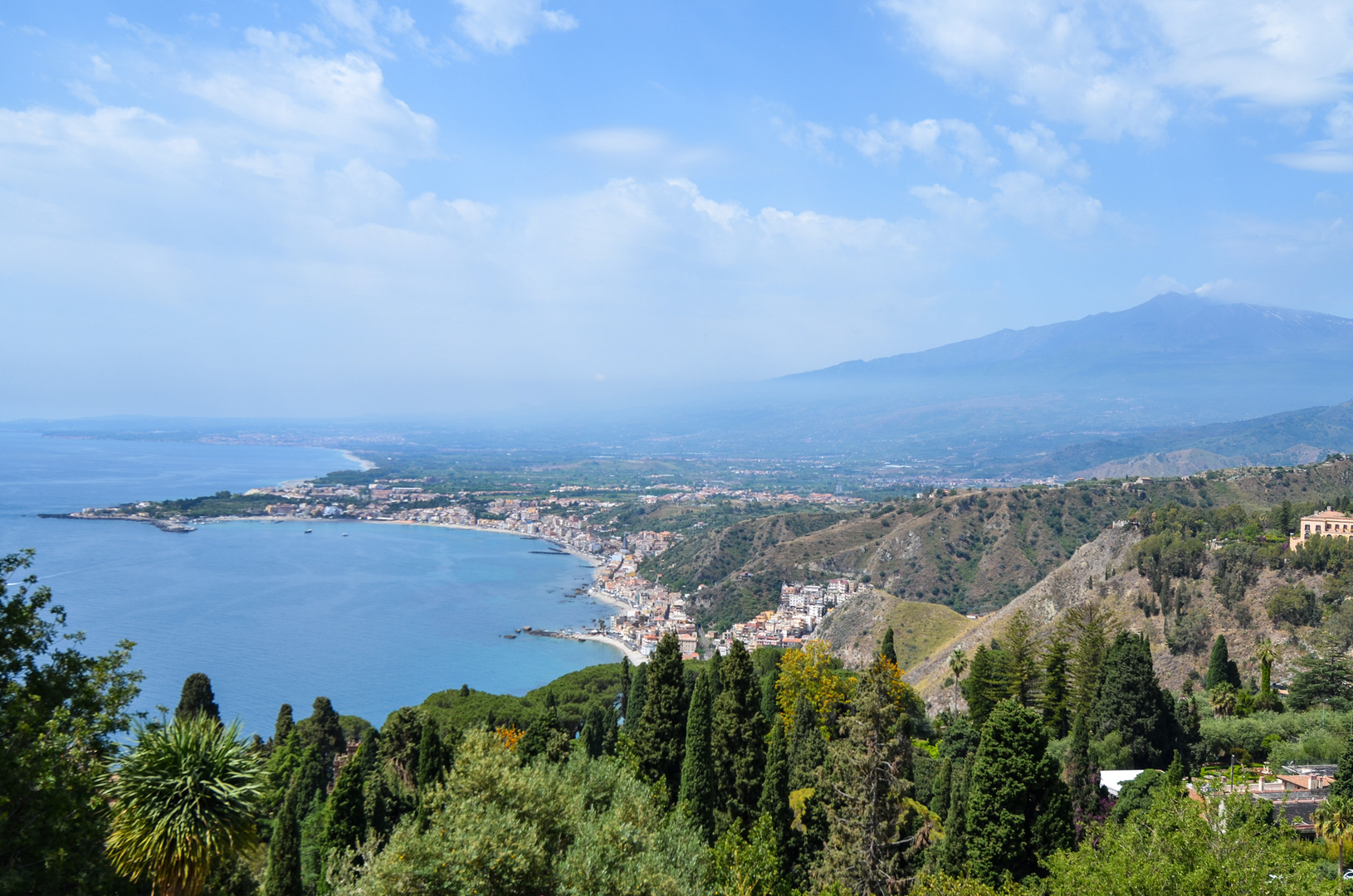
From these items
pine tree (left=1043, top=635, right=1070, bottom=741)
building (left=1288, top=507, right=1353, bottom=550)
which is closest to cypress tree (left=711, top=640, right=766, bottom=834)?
pine tree (left=1043, top=635, right=1070, bottom=741)

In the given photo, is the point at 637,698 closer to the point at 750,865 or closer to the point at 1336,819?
the point at 750,865

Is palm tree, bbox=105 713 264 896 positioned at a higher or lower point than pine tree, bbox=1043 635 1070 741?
higher

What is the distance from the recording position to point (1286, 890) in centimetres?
824

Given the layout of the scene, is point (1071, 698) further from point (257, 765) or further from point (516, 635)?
point (516, 635)

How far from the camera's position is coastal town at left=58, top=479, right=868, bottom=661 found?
209ft

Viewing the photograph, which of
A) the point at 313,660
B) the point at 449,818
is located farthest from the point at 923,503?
the point at 449,818

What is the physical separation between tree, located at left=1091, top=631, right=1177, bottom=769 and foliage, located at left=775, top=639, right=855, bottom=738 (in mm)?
8295

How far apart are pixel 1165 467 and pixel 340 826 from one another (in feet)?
528

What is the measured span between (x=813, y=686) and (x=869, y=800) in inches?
379

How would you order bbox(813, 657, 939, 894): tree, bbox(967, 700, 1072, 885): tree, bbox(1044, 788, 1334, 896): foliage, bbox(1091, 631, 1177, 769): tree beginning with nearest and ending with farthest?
bbox(1044, 788, 1334, 896): foliage → bbox(967, 700, 1072, 885): tree → bbox(813, 657, 939, 894): tree → bbox(1091, 631, 1177, 769): tree

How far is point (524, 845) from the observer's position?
8.38 m

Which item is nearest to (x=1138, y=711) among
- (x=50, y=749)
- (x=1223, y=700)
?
(x=1223, y=700)

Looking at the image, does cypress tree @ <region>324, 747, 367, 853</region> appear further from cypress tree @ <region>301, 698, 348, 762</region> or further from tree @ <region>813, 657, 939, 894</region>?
cypress tree @ <region>301, 698, 348, 762</region>

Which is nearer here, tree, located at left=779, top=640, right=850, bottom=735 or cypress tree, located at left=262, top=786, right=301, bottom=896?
cypress tree, located at left=262, top=786, right=301, bottom=896
